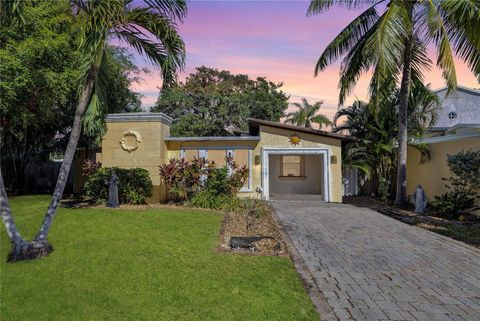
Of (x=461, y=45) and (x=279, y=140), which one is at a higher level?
(x=461, y=45)

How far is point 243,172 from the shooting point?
13.7 m

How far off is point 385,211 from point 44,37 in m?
14.5

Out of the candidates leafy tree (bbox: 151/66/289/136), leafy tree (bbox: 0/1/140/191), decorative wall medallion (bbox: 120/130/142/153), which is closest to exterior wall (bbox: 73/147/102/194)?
leafy tree (bbox: 0/1/140/191)

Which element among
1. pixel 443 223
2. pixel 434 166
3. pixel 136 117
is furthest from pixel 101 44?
pixel 434 166

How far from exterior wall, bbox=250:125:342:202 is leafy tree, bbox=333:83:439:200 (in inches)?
50.2

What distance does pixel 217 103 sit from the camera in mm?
30547

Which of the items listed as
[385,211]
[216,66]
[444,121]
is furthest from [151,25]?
[216,66]

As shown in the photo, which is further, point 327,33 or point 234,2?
point 327,33

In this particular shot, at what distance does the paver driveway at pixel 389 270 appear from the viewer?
4312 mm

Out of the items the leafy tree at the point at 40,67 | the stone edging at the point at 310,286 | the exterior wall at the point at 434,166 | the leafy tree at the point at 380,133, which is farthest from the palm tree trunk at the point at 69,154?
the leafy tree at the point at 380,133

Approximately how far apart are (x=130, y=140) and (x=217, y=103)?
52.8ft

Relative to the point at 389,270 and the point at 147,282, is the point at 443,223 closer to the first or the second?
the point at 389,270

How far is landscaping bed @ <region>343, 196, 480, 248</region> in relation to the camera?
8.58m

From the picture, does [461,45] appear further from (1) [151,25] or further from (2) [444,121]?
(2) [444,121]
